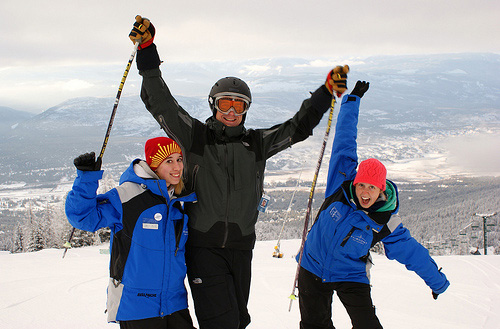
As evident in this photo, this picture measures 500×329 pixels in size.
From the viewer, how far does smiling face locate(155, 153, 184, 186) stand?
2.92 metres

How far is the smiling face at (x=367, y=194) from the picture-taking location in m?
3.29

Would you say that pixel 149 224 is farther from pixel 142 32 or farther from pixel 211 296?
pixel 142 32

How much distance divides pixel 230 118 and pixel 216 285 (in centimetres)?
132

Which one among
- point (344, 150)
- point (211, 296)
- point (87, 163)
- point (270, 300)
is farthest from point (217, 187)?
point (270, 300)

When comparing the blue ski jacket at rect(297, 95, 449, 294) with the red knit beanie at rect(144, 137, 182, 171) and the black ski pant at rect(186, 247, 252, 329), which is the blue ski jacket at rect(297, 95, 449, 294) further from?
the red knit beanie at rect(144, 137, 182, 171)

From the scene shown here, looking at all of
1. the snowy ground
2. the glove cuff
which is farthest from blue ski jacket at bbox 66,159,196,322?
the snowy ground

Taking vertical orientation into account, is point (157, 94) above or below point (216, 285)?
above

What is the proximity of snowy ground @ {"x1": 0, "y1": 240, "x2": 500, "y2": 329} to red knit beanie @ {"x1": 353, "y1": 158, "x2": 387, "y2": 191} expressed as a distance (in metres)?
2.32

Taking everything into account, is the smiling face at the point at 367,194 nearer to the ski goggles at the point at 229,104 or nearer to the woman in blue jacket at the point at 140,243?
the ski goggles at the point at 229,104

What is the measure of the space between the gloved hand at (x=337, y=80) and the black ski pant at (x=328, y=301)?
5.56 ft

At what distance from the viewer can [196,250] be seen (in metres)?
2.90

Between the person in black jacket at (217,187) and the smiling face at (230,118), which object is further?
the smiling face at (230,118)

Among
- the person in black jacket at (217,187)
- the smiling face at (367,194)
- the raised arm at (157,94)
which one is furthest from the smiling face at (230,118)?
the smiling face at (367,194)

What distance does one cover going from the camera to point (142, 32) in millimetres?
2752
